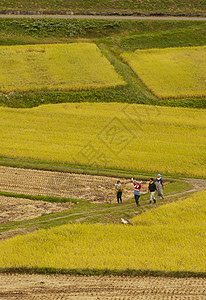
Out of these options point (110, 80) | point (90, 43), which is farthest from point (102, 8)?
point (110, 80)

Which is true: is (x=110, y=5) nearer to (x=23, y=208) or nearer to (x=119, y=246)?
(x=23, y=208)

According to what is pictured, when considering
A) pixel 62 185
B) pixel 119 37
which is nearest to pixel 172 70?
pixel 119 37

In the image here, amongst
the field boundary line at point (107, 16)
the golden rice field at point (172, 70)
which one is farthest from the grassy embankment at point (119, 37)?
the field boundary line at point (107, 16)

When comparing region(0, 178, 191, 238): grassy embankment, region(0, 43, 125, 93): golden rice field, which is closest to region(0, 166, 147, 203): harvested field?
region(0, 178, 191, 238): grassy embankment

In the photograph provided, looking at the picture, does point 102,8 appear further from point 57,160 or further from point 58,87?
point 57,160

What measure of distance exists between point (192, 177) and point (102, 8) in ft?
158

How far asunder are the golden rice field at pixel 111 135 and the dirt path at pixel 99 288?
41.3 ft

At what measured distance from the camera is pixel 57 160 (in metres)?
28.0

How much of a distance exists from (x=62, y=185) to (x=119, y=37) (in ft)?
130

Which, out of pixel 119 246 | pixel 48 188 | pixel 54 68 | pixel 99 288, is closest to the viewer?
pixel 99 288

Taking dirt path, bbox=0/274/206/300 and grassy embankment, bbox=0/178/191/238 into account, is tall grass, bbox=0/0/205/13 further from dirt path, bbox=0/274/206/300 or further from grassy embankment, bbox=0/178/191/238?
dirt path, bbox=0/274/206/300

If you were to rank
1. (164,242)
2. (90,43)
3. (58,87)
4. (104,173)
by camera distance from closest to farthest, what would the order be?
(164,242) → (104,173) → (58,87) → (90,43)

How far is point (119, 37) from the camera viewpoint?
59.6 meters

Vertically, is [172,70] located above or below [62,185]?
above
